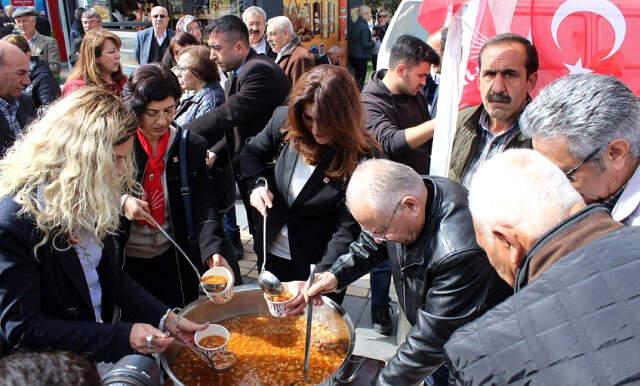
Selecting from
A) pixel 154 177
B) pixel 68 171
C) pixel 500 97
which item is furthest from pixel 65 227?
→ pixel 500 97

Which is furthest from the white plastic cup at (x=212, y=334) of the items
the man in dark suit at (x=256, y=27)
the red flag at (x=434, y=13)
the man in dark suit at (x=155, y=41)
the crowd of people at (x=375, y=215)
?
the man in dark suit at (x=155, y=41)

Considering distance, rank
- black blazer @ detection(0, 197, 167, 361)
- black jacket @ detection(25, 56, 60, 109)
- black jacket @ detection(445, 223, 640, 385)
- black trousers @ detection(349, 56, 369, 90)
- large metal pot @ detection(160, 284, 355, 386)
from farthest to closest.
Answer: black trousers @ detection(349, 56, 369, 90)
black jacket @ detection(25, 56, 60, 109)
large metal pot @ detection(160, 284, 355, 386)
black blazer @ detection(0, 197, 167, 361)
black jacket @ detection(445, 223, 640, 385)

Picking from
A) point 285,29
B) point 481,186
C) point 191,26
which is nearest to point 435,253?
point 481,186

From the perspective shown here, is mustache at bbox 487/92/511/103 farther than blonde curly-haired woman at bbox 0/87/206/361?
Yes

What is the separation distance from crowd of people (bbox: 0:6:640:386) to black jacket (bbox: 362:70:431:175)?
0.02 metres

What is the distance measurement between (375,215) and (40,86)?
3.70 meters

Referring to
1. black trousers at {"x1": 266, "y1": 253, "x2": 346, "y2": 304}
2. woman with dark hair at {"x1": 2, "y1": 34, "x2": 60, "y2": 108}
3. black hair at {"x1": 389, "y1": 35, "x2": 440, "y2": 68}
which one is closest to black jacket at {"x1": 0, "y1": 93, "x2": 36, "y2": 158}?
woman with dark hair at {"x1": 2, "y1": 34, "x2": 60, "y2": 108}

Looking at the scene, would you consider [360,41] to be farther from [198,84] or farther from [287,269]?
[287,269]

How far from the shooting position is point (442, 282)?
64.7 inches

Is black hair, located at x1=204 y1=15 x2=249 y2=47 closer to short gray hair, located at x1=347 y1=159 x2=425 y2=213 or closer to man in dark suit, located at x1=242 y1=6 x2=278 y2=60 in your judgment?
man in dark suit, located at x1=242 y1=6 x2=278 y2=60

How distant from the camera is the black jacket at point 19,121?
3027 mm

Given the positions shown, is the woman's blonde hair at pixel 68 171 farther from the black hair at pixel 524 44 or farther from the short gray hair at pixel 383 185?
the black hair at pixel 524 44

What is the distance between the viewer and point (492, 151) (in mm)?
2395

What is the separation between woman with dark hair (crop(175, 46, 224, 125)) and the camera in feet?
11.6
